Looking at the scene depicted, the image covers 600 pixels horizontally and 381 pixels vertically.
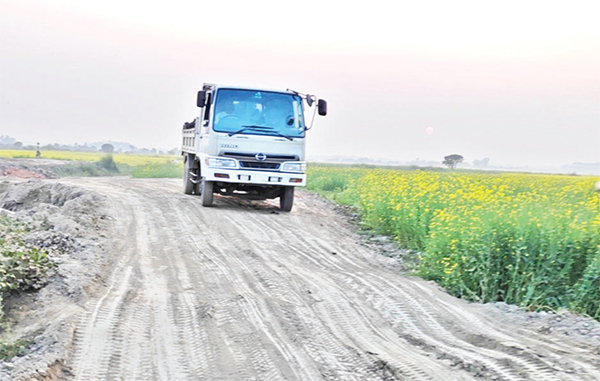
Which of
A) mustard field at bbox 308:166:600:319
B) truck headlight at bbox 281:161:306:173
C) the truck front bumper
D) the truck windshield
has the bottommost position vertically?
mustard field at bbox 308:166:600:319

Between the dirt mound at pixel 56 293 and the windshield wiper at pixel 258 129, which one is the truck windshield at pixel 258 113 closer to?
the windshield wiper at pixel 258 129

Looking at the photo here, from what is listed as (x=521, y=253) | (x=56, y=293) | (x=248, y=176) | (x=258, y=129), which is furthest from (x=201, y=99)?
(x=521, y=253)

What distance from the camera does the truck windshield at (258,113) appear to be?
48.3ft

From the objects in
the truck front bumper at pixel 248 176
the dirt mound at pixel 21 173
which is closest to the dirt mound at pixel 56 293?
the truck front bumper at pixel 248 176

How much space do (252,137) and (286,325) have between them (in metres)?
8.28

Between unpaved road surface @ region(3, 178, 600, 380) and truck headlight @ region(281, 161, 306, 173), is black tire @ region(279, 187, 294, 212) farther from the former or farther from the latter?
unpaved road surface @ region(3, 178, 600, 380)

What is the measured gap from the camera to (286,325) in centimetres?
686

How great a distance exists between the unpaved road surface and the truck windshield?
414cm

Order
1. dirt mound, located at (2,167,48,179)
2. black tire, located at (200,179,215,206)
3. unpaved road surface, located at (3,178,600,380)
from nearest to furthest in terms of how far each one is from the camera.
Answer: unpaved road surface, located at (3,178,600,380), black tire, located at (200,179,215,206), dirt mound, located at (2,167,48,179)

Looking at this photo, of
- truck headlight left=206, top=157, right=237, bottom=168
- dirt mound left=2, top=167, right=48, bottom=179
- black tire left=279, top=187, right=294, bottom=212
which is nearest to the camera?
truck headlight left=206, top=157, right=237, bottom=168

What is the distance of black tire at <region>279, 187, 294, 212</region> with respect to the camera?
15742mm

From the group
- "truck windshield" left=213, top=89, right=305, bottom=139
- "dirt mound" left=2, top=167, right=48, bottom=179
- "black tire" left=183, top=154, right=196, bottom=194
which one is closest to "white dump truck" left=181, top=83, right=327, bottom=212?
"truck windshield" left=213, top=89, right=305, bottom=139

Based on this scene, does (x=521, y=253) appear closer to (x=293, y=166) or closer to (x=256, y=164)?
(x=293, y=166)

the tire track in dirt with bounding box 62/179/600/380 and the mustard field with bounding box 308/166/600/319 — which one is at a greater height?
the mustard field with bounding box 308/166/600/319
